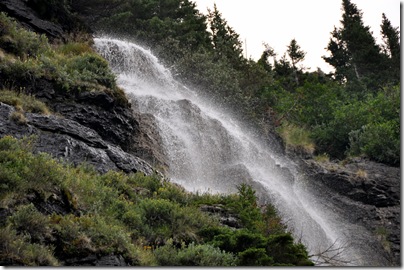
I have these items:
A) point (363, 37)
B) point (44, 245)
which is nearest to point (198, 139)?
point (44, 245)

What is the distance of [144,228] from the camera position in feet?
24.3

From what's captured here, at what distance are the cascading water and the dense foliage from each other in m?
4.09

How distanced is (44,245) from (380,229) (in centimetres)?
1348

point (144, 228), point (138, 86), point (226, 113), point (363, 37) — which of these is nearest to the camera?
point (144, 228)

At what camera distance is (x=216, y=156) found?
49.1ft

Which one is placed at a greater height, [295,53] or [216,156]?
[295,53]

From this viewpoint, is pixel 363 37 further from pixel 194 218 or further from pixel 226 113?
pixel 194 218

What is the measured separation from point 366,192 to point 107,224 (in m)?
13.4

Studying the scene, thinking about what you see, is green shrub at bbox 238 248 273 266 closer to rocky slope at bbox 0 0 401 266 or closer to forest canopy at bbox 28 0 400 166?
rocky slope at bbox 0 0 401 266

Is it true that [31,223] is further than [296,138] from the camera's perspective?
No

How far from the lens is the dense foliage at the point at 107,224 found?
5.95 meters

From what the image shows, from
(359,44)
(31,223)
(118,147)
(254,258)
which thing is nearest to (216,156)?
(118,147)

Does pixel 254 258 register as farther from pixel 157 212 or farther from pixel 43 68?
pixel 43 68

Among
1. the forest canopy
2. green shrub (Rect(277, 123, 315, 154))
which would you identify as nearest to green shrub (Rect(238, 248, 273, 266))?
the forest canopy
